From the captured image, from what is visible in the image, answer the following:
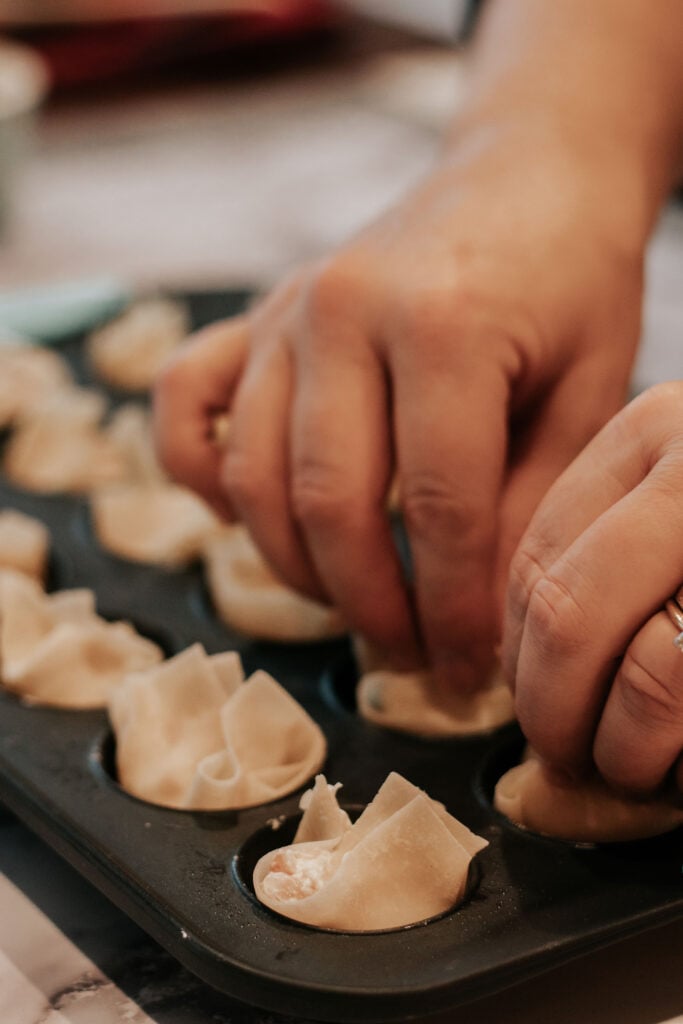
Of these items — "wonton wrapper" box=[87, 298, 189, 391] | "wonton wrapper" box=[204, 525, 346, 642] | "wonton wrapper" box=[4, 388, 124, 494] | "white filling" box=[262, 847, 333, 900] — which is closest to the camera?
"white filling" box=[262, 847, 333, 900]

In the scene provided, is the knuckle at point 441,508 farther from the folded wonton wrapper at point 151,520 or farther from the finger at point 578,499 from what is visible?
the folded wonton wrapper at point 151,520

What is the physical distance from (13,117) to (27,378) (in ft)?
3.23

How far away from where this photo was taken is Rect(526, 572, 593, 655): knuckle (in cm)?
97

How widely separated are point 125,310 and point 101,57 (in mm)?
1808

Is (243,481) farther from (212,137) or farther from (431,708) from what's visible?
(212,137)

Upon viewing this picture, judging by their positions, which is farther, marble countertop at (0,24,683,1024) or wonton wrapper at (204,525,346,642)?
wonton wrapper at (204,525,346,642)

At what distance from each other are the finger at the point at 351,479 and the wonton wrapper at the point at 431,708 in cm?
5

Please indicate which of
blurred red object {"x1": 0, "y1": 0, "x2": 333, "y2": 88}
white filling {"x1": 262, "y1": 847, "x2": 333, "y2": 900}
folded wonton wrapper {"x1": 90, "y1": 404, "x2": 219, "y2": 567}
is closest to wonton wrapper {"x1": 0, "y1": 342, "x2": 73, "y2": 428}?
folded wonton wrapper {"x1": 90, "y1": 404, "x2": 219, "y2": 567}

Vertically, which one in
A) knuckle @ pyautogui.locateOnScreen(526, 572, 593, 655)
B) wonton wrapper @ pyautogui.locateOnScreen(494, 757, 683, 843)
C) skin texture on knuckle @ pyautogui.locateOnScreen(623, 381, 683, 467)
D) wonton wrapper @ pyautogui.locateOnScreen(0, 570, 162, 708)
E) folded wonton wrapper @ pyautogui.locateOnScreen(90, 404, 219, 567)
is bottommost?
folded wonton wrapper @ pyautogui.locateOnScreen(90, 404, 219, 567)

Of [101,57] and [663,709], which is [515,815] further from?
[101,57]

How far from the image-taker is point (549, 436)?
1.33 m

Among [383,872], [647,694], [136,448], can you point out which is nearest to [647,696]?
[647,694]

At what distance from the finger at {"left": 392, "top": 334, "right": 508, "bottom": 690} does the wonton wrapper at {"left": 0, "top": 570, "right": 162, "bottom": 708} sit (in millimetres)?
349

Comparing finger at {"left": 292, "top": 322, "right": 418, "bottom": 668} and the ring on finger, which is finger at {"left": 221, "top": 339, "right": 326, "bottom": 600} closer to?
finger at {"left": 292, "top": 322, "right": 418, "bottom": 668}
